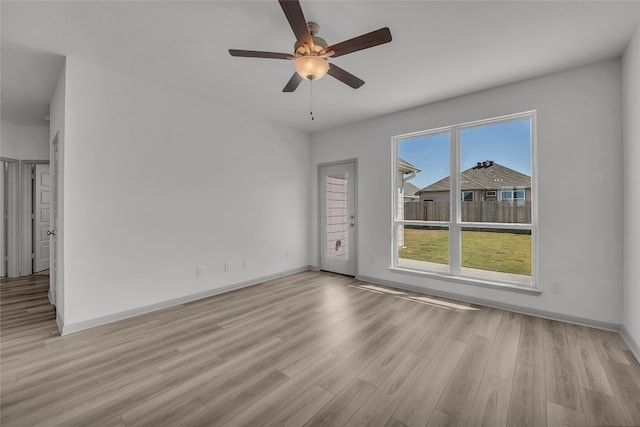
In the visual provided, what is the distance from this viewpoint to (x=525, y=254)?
3348 millimetres

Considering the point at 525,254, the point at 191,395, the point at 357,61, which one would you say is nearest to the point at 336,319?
the point at 191,395

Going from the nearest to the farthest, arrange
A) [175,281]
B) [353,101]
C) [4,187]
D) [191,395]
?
1. [191,395]
2. [175,281]
3. [353,101]
4. [4,187]

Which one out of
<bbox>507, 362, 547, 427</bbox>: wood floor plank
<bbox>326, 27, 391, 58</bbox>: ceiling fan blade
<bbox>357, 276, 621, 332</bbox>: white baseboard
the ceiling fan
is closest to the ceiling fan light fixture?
the ceiling fan

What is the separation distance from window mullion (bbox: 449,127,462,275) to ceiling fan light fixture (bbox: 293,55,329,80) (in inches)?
98.8

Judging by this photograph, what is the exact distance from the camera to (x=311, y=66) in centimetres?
215

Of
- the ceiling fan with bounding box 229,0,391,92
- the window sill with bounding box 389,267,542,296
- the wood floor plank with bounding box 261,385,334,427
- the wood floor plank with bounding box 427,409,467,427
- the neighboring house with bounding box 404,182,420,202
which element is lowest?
the wood floor plank with bounding box 261,385,334,427

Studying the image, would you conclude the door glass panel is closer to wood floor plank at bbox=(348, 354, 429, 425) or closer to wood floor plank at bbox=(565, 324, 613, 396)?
wood floor plank at bbox=(348, 354, 429, 425)

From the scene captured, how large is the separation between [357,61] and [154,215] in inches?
120

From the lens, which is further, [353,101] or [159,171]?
[353,101]

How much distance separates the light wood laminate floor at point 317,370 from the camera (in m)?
1.68

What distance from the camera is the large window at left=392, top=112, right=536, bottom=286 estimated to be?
11.0 ft

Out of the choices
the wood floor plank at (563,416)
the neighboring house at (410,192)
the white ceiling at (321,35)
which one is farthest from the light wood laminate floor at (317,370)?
the white ceiling at (321,35)

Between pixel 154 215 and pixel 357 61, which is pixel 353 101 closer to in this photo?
pixel 357 61

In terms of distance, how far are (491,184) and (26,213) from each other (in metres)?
8.03
